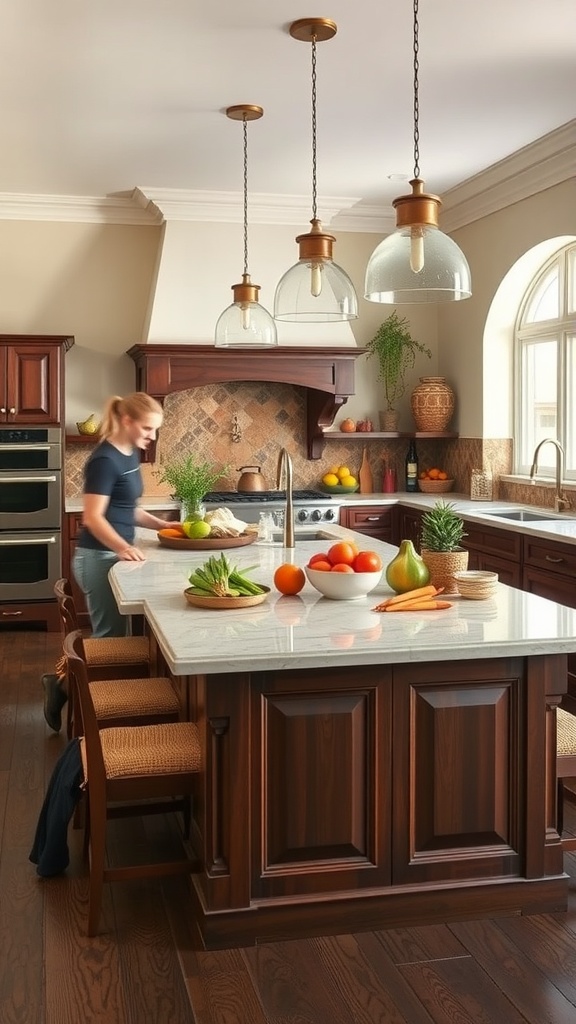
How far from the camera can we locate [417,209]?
9.61ft

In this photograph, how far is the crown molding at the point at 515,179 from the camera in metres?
5.80

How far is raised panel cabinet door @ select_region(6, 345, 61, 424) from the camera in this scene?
22.6 feet

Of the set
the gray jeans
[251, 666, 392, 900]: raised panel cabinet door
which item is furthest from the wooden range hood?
[251, 666, 392, 900]: raised panel cabinet door

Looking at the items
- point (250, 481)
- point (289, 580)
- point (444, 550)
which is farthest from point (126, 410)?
point (250, 481)

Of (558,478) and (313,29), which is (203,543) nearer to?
(313,29)

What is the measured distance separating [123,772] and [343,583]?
0.91 m

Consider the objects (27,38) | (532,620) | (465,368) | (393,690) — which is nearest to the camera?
(393,690)

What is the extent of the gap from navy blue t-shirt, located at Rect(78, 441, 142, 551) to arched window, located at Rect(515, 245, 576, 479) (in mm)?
2933

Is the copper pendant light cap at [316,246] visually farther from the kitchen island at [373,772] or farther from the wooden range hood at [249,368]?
the wooden range hood at [249,368]

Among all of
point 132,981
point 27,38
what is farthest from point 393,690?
point 27,38

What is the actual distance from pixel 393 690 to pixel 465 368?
495 centimetres

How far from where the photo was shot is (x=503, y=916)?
118 inches

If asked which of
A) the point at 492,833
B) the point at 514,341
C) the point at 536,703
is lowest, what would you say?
the point at 492,833

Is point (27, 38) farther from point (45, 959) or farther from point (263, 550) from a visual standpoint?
point (45, 959)
